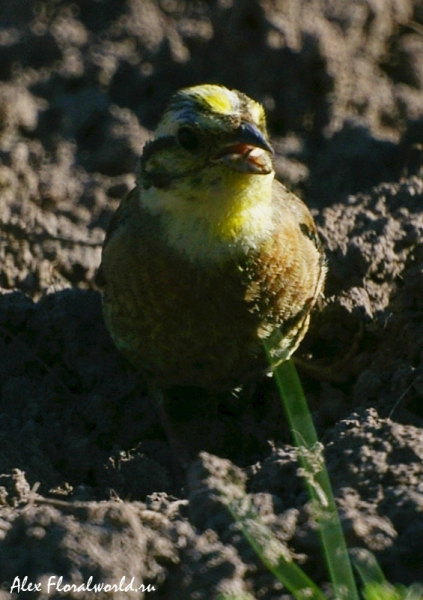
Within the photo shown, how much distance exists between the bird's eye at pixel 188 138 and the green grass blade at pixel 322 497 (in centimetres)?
111

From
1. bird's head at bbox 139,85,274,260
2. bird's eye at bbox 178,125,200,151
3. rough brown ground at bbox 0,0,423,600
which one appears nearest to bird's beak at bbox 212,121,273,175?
bird's head at bbox 139,85,274,260

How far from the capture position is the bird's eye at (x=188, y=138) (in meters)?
4.84

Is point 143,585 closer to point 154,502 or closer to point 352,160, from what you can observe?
point 154,502

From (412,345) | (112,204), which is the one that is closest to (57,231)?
(112,204)

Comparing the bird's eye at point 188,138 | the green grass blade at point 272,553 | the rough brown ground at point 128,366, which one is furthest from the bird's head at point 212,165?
the green grass blade at point 272,553

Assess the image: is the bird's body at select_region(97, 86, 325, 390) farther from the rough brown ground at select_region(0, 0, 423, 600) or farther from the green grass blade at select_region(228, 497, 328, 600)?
the green grass blade at select_region(228, 497, 328, 600)

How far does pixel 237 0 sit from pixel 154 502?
4.14m

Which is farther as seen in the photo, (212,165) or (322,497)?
(212,165)

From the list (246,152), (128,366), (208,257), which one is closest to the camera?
(246,152)

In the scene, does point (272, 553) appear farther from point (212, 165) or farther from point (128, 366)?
point (128, 366)

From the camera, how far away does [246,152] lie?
187 inches

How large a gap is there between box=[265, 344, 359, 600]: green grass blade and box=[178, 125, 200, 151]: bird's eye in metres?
1.11

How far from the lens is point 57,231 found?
6734 millimetres

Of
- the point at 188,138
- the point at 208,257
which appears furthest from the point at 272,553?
the point at 188,138
